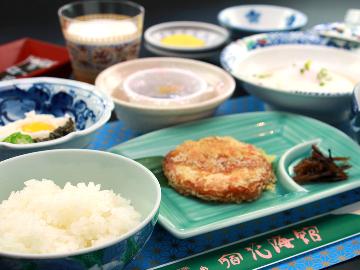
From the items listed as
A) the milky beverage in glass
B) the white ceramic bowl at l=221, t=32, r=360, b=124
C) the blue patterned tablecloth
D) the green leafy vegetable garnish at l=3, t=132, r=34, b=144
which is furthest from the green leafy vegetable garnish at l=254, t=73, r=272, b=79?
the green leafy vegetable garnish at l=3, t=132, r=34, b=144

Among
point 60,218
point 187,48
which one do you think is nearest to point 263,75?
point 187,48

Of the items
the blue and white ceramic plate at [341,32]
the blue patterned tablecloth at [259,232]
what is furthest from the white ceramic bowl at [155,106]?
the blue and white ceramic plate at [341,32]

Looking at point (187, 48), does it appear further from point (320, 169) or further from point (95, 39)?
point (320, 169)

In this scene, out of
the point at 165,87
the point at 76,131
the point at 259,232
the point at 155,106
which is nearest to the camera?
the point at 259,232

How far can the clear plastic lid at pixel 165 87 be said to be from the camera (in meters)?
1.46

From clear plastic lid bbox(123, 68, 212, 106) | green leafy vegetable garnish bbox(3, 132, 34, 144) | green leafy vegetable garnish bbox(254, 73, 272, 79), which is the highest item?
green leafy vegetable garnish bbox(3, 132, 34, 144)

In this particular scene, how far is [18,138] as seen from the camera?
3.82 ft

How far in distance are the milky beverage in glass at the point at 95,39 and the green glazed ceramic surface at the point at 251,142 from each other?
491mm

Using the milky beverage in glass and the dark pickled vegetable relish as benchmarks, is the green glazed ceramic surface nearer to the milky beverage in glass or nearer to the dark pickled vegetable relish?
the dark pickled vegetable relish

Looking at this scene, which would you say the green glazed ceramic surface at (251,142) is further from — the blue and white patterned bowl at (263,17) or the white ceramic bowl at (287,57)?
the blue and white patterned bowl at (263,17)

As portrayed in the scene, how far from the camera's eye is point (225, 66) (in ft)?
5.42

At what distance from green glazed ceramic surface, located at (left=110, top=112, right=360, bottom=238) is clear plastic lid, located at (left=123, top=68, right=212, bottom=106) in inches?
3.8

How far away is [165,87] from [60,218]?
0.77 m

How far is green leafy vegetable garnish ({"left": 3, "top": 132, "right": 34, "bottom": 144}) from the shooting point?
1159mm
